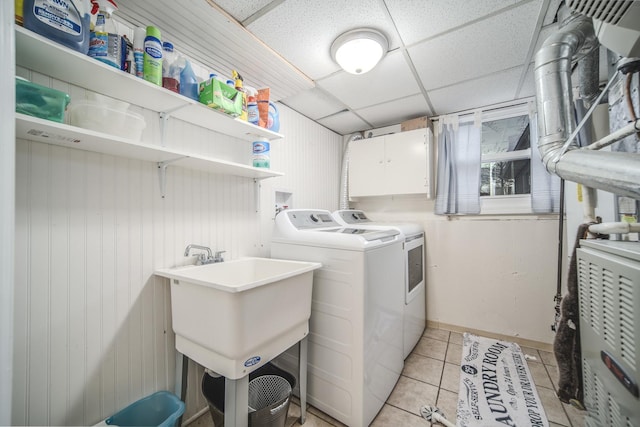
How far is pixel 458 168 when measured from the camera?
100 inches

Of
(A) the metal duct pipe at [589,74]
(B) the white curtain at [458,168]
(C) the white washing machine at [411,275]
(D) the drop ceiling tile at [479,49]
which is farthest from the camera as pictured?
(B) the white curtain at [458,168]

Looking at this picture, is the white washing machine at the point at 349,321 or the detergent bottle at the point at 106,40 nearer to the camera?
the detergent bottle at the point at 106,40

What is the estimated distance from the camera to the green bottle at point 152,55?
1119 millimetres

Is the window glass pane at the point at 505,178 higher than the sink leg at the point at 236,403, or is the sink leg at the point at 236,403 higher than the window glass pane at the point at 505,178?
the window glass pane at the point at 505,178

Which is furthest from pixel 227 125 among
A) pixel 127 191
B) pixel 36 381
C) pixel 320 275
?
pixel 36 381

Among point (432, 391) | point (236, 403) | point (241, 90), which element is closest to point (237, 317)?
point (236, 403)

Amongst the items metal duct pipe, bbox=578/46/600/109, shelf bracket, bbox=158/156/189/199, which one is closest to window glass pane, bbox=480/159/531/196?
metal duct pipe, bbox=578/46/600/109

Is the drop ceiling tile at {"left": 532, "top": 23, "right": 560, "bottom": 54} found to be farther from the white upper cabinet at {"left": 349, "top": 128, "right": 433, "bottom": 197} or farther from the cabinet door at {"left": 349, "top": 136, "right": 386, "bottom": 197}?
the cabinet door at {"left": 349, "top": 136, "right": 386, "bottom": 197}

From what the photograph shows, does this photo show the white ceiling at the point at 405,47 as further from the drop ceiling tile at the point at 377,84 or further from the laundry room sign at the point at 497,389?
the laundry room sign at the point at 497,389

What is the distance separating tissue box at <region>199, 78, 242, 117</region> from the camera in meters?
1.30

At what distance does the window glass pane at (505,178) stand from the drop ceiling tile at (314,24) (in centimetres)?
180

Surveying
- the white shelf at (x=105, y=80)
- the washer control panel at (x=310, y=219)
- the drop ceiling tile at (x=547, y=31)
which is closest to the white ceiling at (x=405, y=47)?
the drop ceiling tile at (x=547, y=31)

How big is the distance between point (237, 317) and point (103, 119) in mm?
1025

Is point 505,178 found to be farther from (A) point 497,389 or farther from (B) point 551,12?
(A) point 497,389
